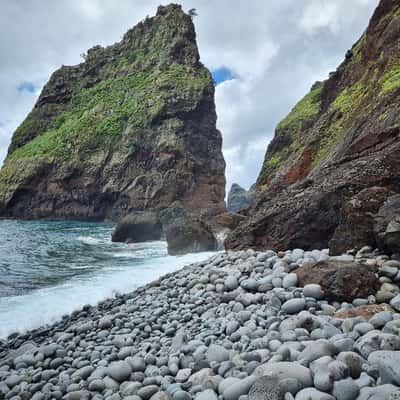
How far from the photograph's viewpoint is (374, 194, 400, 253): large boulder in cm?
604

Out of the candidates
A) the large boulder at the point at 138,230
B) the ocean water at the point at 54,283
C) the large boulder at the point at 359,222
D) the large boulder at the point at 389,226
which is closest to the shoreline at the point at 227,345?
the large boulder at the point at 389,226

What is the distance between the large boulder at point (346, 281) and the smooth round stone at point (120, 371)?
8.98ft

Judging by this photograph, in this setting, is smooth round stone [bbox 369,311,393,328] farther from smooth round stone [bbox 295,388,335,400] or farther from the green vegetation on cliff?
the green vegetation on cliff

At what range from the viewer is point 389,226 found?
6.14m

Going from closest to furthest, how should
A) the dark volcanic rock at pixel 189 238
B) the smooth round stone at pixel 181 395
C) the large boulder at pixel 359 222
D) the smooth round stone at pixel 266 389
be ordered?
the smooth round stone at pixel 266 389 < the smooth round stone at pixel 181 395 < the large boulder at pixel 359 222 < the dark volcanic rock at pixel 189 238

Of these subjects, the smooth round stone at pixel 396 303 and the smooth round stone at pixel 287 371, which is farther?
the smooth round stone at pixel 396 303

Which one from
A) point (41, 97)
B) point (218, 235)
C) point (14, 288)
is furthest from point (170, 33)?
point (14, 288)

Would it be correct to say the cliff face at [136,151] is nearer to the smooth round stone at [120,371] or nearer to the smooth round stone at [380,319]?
the smooth round stone at [120,371]

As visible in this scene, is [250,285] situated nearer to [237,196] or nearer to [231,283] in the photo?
[231,283]

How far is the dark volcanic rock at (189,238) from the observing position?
60.2 feet

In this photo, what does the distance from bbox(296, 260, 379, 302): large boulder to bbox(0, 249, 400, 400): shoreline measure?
0.11m

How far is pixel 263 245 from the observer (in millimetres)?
10352

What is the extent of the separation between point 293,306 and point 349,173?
210 inches

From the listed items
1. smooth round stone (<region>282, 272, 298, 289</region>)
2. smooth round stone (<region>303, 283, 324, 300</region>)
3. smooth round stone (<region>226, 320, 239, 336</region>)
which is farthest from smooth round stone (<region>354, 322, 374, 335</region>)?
smooth round stone (<region>282, 272, 298, 289</region>)
